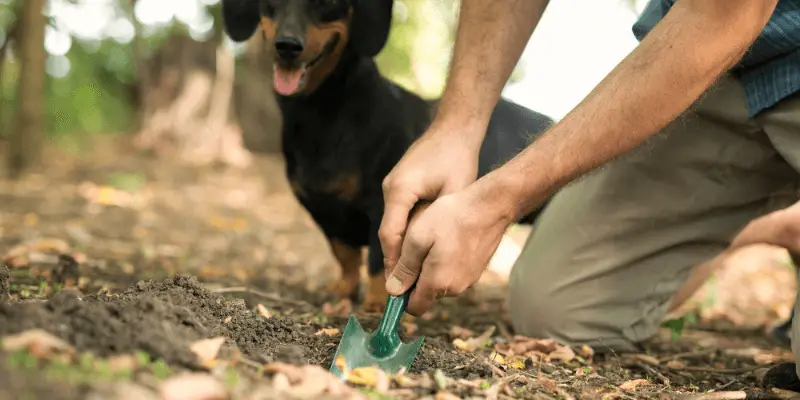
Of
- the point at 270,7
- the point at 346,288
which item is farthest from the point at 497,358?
the point at 270,7

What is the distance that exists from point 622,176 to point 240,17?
1.66m

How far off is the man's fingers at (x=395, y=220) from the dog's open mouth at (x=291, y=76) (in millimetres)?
1154

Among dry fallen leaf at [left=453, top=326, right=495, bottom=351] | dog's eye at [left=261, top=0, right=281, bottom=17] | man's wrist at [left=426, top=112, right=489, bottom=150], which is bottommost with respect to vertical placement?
dry fallen leaf at [left=453, top=326, right=495, bottom=351]

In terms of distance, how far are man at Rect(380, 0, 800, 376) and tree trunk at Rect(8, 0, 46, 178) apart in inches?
184

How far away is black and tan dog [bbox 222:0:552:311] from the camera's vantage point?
9.55ft

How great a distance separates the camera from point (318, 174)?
9.75 feet

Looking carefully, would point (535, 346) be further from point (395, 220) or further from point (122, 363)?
point (122, 363)

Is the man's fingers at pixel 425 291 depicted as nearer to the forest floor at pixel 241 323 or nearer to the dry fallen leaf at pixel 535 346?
the forest floor at pixel 241 323

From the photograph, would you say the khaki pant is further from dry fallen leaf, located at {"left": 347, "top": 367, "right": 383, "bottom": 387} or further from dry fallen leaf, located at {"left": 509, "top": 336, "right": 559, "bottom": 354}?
dry fallen leaf, located at {"left": 347, "top": 367, "right": 383, "bottom": 387}

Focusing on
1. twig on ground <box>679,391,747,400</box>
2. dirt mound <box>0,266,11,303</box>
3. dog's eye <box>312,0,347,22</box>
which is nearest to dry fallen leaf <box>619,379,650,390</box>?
twig on ground <box>679,391,747,400</box>

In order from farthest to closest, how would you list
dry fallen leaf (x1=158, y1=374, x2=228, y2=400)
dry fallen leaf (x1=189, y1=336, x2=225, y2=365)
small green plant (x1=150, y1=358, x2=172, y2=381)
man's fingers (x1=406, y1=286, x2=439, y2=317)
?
man's fingers (x1=406, y1=286, x2=439, y2=317) < dry fallen leaf (x1=189, y1=336, x2=225, y2=365) < small green plant (x1=150, y1=358, x2=172, y2=381) < dry fallen leaf (x1=158, y1=374, x2=228, y2=400)

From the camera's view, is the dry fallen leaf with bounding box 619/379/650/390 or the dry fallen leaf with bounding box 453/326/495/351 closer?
the dry fallen leaf with bounding box 619/379/650/390

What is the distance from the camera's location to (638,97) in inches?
68.6

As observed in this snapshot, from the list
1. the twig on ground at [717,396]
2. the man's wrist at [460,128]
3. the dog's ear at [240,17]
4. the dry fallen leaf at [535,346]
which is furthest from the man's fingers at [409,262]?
the dog's ear at [240,17]
